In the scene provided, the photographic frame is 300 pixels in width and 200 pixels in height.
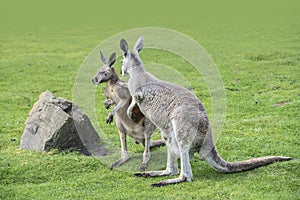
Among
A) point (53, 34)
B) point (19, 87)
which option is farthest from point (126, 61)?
point (53, 34)

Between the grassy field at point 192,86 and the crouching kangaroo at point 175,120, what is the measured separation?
174 millimetres

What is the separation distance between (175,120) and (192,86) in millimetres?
6950

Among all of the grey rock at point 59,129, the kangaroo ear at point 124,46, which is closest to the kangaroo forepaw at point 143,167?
the grey rock at point 59,129

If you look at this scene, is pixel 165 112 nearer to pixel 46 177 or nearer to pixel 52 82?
pixel 46 177

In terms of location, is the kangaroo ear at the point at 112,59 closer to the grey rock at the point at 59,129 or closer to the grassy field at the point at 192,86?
the grey rock at the point at 59,129

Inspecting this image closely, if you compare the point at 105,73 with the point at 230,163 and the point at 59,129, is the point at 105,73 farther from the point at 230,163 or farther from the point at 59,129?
the point at 230,163

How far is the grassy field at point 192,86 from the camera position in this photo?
6.97 m

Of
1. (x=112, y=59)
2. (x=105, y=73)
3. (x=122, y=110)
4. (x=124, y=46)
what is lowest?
(x=122, y=110)

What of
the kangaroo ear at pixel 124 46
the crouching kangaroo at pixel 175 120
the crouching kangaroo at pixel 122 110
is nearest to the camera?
the crouching kangaroo at pixel 175 120

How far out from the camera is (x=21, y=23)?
1168 inches

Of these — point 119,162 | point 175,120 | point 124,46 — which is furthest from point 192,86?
point 175,120

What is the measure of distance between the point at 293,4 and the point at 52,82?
80.6 feet

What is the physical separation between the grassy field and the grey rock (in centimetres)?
25

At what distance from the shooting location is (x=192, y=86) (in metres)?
13.8
